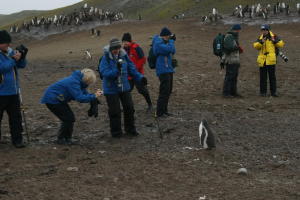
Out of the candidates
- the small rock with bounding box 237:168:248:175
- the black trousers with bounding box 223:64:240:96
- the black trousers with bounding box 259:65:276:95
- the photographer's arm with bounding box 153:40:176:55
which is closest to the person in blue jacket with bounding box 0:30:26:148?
the photographer's arm with bounding box 153:40:176:55

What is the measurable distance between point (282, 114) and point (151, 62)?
3183mm

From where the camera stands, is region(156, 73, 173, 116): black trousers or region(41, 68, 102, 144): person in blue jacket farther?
region(156, 73, 173, 116): black trousers

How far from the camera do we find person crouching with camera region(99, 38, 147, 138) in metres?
8.75

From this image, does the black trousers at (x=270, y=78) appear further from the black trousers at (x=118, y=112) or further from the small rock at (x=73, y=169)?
the small rock at (x=73, y=169)

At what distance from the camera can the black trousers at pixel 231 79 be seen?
13.1 meters

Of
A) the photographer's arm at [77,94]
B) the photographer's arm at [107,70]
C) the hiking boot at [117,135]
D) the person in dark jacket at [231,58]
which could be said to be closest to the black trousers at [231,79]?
the person in dark jacket at [231,58]

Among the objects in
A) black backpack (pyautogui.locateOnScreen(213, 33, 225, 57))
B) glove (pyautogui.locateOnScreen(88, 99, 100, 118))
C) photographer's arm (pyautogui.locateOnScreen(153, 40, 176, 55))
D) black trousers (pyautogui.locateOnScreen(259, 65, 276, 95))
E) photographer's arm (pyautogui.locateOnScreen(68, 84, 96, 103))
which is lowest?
black trousers (pyautogui.locateOnScreen(259, 65, 276, 95))

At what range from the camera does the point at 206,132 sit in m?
8.10

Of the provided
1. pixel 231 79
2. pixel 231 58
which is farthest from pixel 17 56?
pixel 231 79

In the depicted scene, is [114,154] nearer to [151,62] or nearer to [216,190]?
[216,190]

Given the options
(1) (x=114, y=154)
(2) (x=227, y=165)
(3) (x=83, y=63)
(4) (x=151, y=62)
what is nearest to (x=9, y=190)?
(1) (x=114, y=154)

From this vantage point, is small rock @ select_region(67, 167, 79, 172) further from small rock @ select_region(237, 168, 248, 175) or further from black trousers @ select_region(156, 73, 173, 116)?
black trousers @ select_region(156, 73, 173, 116)

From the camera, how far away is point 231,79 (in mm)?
13188

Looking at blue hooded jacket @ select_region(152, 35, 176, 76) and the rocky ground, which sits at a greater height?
blue hooded jacket @ select_region(152, 35, 176, 76)
